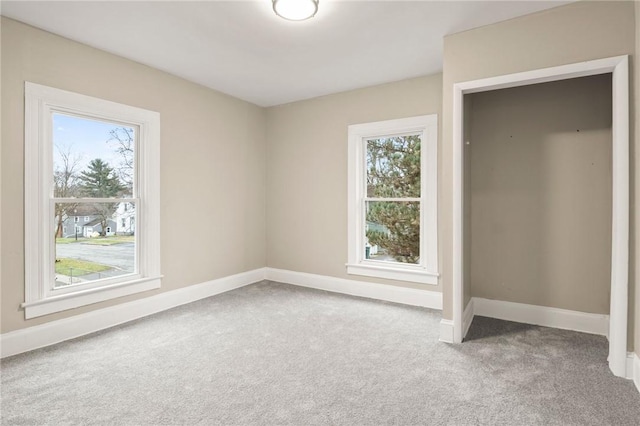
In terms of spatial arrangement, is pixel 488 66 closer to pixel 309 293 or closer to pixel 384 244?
pixel 384 244

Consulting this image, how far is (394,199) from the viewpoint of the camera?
4.25m

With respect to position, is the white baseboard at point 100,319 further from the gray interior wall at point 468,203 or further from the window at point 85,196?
the gray interior wall at point 468,203

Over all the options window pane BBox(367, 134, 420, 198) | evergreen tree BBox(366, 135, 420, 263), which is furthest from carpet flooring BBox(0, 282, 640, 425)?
window pane BBox(367, 134, 420, 198)

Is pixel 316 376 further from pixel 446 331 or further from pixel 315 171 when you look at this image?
pixel 315 171

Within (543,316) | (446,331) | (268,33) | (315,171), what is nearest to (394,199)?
(315,171)

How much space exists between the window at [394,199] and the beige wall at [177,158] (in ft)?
5.10

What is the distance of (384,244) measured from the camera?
14.5 feet

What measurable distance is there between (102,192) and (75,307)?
1103 mm

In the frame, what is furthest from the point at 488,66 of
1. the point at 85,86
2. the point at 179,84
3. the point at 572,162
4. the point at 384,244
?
the point at 85,86

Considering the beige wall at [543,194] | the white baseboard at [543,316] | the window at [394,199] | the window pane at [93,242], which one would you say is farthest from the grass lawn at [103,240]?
the white baseboard at [543,316]

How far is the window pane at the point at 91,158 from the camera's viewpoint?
3082mm

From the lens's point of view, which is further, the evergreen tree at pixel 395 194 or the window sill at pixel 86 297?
the evergreen tree at pixel 395 194

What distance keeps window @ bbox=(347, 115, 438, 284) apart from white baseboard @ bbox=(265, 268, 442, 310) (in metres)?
0.15

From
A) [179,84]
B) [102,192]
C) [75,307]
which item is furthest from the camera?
[179,84]
